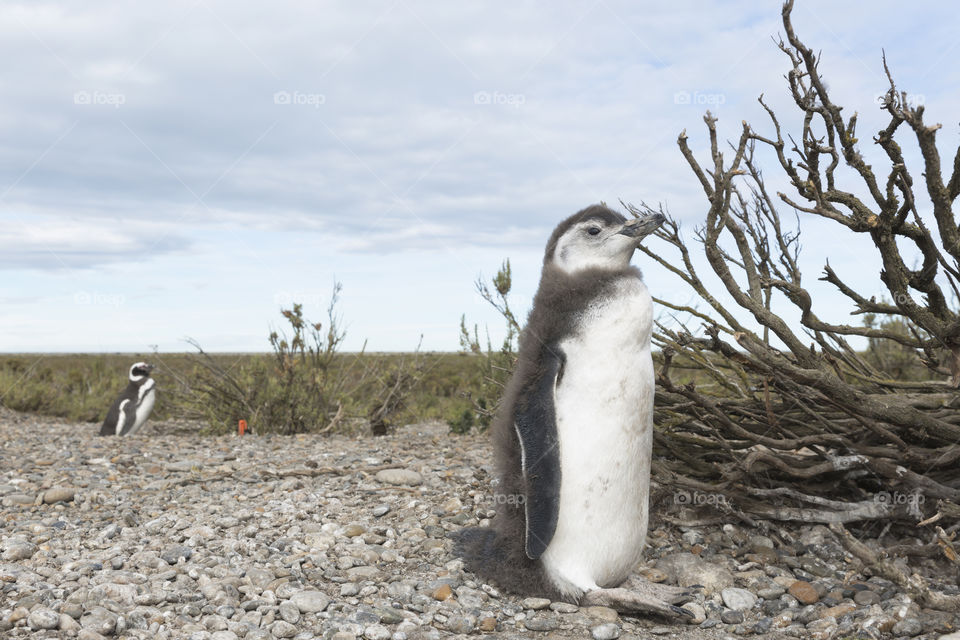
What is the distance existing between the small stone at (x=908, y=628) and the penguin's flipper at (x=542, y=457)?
1.57m

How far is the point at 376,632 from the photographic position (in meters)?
3.19

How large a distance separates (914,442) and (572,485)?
2.22m

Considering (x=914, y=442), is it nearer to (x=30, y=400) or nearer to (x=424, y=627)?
(x=424, y=627)

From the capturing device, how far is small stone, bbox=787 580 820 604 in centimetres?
377

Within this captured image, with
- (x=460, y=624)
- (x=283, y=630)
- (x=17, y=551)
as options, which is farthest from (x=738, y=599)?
(x=17, y=551)

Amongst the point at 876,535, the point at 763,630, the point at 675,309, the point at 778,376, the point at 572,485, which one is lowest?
the point at 763,630

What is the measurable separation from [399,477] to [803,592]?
288 cm

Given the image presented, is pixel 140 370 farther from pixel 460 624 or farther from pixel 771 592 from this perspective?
pixel 771 592

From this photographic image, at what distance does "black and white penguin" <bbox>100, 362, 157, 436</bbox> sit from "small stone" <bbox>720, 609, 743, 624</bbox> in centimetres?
945

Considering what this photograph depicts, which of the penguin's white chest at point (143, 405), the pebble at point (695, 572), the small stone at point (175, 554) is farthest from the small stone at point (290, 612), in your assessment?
the penguin's white chest at point (143, 405)

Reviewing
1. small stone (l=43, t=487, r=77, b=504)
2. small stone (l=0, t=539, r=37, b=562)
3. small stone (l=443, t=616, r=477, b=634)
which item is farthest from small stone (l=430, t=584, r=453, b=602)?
small stone (l=43, t=487, r=77, b=504)

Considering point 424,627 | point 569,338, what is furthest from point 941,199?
point 424,627

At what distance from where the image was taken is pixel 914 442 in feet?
14.1

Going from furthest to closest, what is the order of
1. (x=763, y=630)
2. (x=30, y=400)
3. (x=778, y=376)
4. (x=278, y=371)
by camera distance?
(x=30, y=400) → (x=278, y=371) → (x=778, y=376) → (x=763, y=630)
